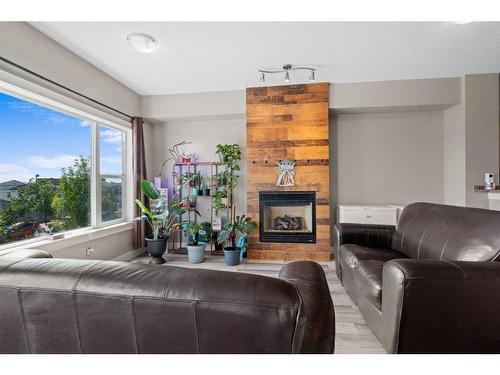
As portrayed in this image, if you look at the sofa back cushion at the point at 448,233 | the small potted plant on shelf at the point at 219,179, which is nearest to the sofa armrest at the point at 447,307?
the sofa back cushion at the point at 448,233

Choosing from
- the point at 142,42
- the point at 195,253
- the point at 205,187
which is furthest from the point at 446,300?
the point at 205,187

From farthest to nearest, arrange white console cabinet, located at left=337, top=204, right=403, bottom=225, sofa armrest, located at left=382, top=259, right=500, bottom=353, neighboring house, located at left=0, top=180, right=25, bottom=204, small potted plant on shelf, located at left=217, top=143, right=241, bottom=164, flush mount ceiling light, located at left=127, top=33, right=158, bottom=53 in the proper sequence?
small potted plant on shelf, located at left=217, top=143, right=241, bottom=164 → white console cabinet, located at left=337, top=204, right=403, bottom=225 → flush mount ceiling light, located at left=127, top=33, right=158, bottom=53 → neighboring house, located at left=0, top=180, right=25, bottom=204 → sofa armrest, located at left=382, top=259, right=500, bottom=353

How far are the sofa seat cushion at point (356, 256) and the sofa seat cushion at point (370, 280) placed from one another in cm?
9

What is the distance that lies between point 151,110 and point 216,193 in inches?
66.7

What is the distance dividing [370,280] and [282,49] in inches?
92.0

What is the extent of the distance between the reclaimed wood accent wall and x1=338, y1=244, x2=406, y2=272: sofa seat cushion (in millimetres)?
1248

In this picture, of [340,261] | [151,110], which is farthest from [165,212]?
[340,261]

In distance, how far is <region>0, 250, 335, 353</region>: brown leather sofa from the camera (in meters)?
0.62

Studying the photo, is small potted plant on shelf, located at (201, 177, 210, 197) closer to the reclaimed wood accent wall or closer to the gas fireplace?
the reclaimed wood accent wall

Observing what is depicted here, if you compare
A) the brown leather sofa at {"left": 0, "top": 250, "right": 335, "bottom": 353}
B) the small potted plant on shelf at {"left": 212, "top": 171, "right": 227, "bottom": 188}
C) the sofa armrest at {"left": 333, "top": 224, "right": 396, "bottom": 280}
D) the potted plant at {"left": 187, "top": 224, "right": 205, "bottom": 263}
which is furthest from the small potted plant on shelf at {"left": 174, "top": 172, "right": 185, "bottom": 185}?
the brown leather sofa at {"left": 0, "top": 250, "right": 335, "bottom": 353}

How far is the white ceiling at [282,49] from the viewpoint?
223 cm

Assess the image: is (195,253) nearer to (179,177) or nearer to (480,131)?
(179,177)

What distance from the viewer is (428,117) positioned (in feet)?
12.2
